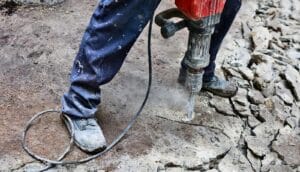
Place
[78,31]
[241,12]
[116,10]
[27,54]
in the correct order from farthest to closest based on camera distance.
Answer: [241,12] < [78,31] < [27,54] < [116,10]

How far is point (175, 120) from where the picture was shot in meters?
2.07

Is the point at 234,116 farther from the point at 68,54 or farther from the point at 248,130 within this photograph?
the point at 68,54

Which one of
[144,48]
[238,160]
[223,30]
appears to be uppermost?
[223,30]

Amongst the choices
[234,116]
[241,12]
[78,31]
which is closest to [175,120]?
[234,116]

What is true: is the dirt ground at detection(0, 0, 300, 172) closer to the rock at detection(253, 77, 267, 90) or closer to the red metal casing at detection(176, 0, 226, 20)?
the rock at detection(253, 77, 267, 90)

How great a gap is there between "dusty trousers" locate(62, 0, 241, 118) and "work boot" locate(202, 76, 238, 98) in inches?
23.5

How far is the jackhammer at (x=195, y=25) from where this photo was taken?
172cm

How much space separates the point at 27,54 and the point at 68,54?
0.68 feet

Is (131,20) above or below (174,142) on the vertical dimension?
above

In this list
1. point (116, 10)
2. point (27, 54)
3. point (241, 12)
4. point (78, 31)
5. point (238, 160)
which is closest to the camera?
point (116, 10)

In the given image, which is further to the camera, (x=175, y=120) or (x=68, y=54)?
(x=68, y=54)

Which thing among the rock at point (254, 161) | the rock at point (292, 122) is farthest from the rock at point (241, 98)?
the rock at point (254, 161)

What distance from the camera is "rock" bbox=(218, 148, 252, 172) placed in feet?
6.18

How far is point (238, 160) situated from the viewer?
1.93m
